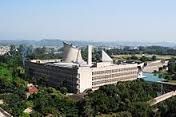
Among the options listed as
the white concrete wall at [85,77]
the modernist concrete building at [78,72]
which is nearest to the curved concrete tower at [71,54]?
the modernist concrete building at [78,72]

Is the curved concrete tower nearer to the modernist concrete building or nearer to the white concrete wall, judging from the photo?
the modernist concrete building

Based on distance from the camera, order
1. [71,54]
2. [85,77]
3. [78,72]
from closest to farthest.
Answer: [78,72] < [85,77] < [71,54]

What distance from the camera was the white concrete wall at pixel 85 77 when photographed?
1102 inches

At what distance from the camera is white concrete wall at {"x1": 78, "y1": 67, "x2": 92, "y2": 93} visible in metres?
28.0

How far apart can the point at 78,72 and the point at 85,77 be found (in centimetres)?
82

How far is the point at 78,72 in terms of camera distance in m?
27.8

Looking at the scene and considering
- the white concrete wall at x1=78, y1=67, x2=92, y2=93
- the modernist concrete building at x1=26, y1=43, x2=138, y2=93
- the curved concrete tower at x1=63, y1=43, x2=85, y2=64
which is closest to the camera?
the white concrete wall at x1=78, y1=67, x2=92, y2=93

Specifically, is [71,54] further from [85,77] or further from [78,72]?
[78,72]

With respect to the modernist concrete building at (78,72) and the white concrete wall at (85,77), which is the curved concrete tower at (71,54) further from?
the white concrete wall at (85,77)

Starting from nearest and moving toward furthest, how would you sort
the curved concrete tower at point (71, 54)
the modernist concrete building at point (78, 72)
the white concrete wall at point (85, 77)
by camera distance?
the white concrete wall at point (85, 77) → the modernist concrete building at point (78, 72) → the curved concrete tower at point (71, 54)

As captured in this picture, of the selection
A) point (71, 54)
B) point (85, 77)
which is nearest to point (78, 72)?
point (85, 77)

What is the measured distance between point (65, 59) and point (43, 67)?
2176 mm

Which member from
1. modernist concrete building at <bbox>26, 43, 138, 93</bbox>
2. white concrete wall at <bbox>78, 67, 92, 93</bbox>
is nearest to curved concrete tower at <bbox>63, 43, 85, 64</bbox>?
modernist concrete building at <bbox>26, 43, 138, 93</bbox>

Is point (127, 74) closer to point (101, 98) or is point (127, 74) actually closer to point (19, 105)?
point (101, 98)
